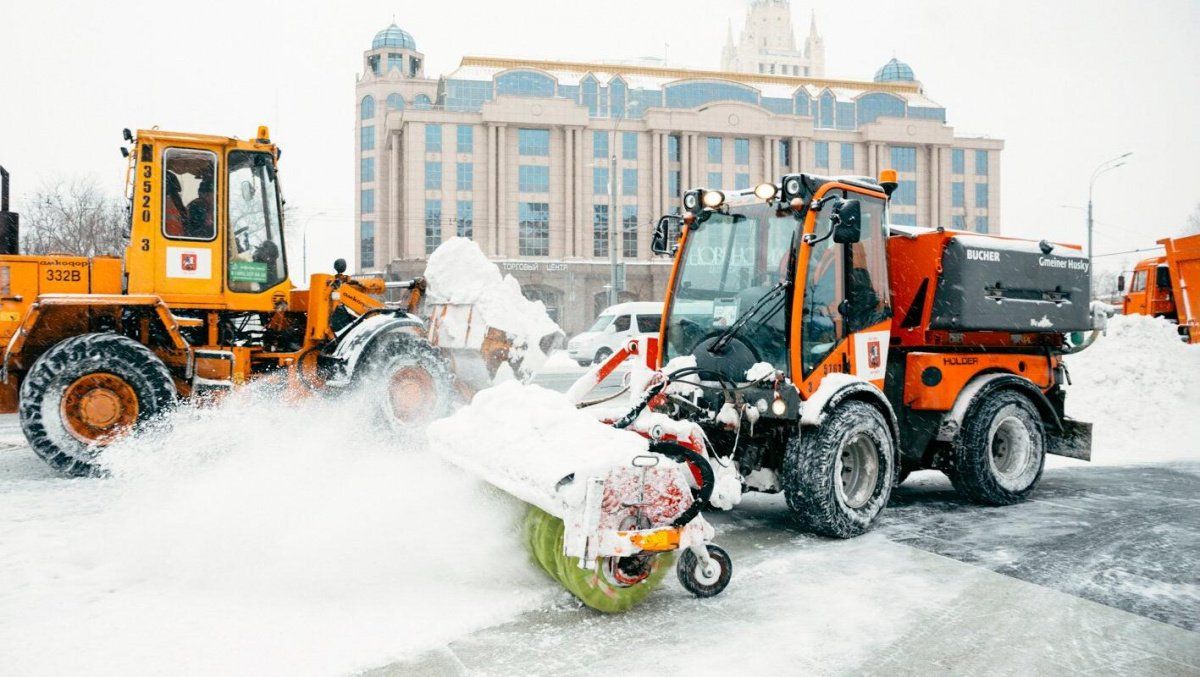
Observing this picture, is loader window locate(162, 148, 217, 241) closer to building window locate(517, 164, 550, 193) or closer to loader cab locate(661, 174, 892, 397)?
loader cab locate(661, 174, 892, 397)

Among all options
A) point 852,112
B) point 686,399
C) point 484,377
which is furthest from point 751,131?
point 686,399

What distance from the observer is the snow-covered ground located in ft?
14.0

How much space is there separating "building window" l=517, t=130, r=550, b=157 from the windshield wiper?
149ft

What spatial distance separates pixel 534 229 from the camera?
168 ft

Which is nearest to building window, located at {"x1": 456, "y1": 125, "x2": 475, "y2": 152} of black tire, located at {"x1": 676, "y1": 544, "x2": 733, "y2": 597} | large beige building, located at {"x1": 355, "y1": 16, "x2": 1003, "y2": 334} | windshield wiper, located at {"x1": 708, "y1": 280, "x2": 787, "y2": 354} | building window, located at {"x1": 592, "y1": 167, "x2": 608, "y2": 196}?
large beige building, located at {"x1": 355, "y1": 16, "x2": 1003, "y2": 334}

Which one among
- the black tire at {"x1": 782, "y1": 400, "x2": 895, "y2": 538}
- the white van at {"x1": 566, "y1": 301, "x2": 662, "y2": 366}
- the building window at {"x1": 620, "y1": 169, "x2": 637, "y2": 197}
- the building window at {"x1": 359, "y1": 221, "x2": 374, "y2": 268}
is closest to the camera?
the black tire at {"x1": 782, "y1": 400, "x2": 895, "y2": 538}

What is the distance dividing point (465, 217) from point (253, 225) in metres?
41.8

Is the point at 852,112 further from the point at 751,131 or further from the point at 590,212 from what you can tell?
the point at 590,212

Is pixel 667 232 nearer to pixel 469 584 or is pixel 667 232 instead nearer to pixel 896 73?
pixel 469 584

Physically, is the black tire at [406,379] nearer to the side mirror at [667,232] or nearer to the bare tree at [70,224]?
the side mirror at [667,232]

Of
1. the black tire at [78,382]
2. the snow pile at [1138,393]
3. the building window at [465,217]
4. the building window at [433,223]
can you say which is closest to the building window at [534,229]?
the building window at [465,217]

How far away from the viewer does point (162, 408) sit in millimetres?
8391

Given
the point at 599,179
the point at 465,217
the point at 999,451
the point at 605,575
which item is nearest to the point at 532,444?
the point at 605,575

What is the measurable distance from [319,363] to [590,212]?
43234 mm
